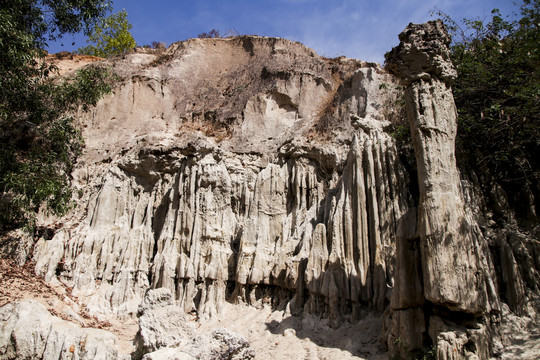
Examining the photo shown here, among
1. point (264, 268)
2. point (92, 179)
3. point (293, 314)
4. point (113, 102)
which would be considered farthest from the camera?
point (113, 102)

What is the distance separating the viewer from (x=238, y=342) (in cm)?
1262

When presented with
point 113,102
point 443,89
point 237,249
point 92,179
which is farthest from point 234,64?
point 443,89

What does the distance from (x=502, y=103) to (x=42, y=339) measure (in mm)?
15575

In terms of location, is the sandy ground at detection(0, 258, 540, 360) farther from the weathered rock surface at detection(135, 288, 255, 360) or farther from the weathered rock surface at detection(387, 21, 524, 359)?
the weathered rock surface at detection(135, 288, 255, 360)

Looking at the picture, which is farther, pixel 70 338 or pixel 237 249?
pixel 237 249

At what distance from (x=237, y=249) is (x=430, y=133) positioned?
8861 mm

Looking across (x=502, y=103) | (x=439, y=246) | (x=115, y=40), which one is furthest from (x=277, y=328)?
(x=115, y=40)

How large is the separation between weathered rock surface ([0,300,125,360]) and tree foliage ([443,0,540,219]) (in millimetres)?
12335

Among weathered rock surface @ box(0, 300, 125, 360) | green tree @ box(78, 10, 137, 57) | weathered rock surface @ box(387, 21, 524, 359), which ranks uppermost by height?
green tree @ box(78, 10, 137, 57)

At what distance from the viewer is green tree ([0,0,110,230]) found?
14.6 meters

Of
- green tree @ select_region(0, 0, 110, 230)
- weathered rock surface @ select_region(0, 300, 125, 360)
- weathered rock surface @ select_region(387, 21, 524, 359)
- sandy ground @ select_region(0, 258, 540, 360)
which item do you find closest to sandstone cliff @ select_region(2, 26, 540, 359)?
weathered rock surface @ select_region(387, 21, 524, 359)

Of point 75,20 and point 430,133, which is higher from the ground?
point 75,20

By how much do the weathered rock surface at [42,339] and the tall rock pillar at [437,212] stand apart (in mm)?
7517

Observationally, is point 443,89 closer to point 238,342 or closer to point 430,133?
point 430,133
